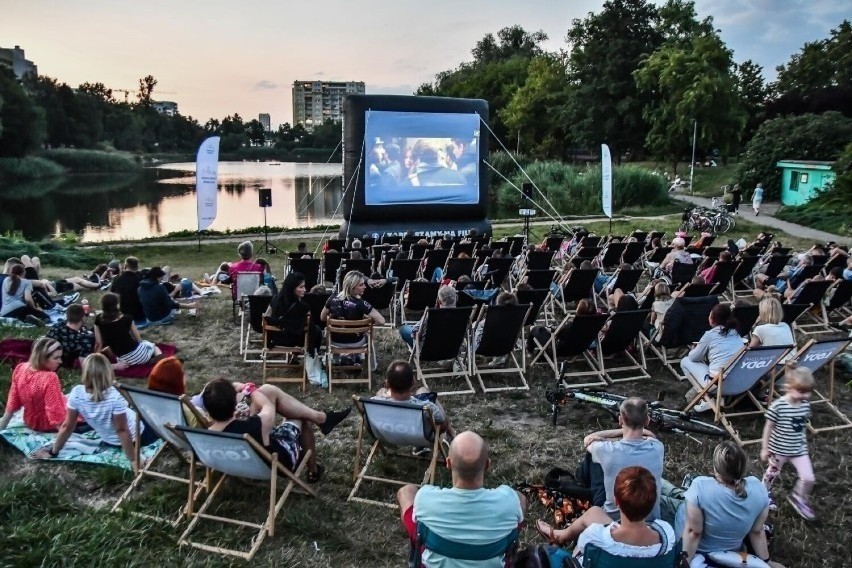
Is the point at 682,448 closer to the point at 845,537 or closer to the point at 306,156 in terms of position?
the point at 845,537

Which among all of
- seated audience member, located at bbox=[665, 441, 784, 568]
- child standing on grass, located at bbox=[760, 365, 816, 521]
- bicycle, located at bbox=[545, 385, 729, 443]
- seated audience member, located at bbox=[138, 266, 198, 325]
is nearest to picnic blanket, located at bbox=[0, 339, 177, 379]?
seated audience member, located at bbox=[138, 266, 198, 325]

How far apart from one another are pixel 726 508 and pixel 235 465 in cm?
228

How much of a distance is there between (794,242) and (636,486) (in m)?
14.7

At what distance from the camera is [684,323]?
5.70m

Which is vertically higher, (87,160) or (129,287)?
(87,160)

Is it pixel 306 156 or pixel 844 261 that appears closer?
pixel 844 261

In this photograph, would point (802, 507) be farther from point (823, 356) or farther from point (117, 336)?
point (117, 336)

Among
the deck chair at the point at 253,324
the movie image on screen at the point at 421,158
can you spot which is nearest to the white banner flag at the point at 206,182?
the movie image on screen at the point at 421,158

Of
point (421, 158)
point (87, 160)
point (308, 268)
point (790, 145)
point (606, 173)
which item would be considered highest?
point (87, 160)

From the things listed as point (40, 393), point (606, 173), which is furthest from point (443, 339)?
point (606, 173)

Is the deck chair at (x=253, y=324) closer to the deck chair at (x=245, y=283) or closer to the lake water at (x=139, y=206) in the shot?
the deck chair at (x=245, y=283)

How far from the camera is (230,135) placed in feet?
309

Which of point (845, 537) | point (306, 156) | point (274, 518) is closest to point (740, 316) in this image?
point (845, 537)

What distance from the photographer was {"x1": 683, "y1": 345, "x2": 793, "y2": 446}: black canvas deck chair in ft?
14.4
